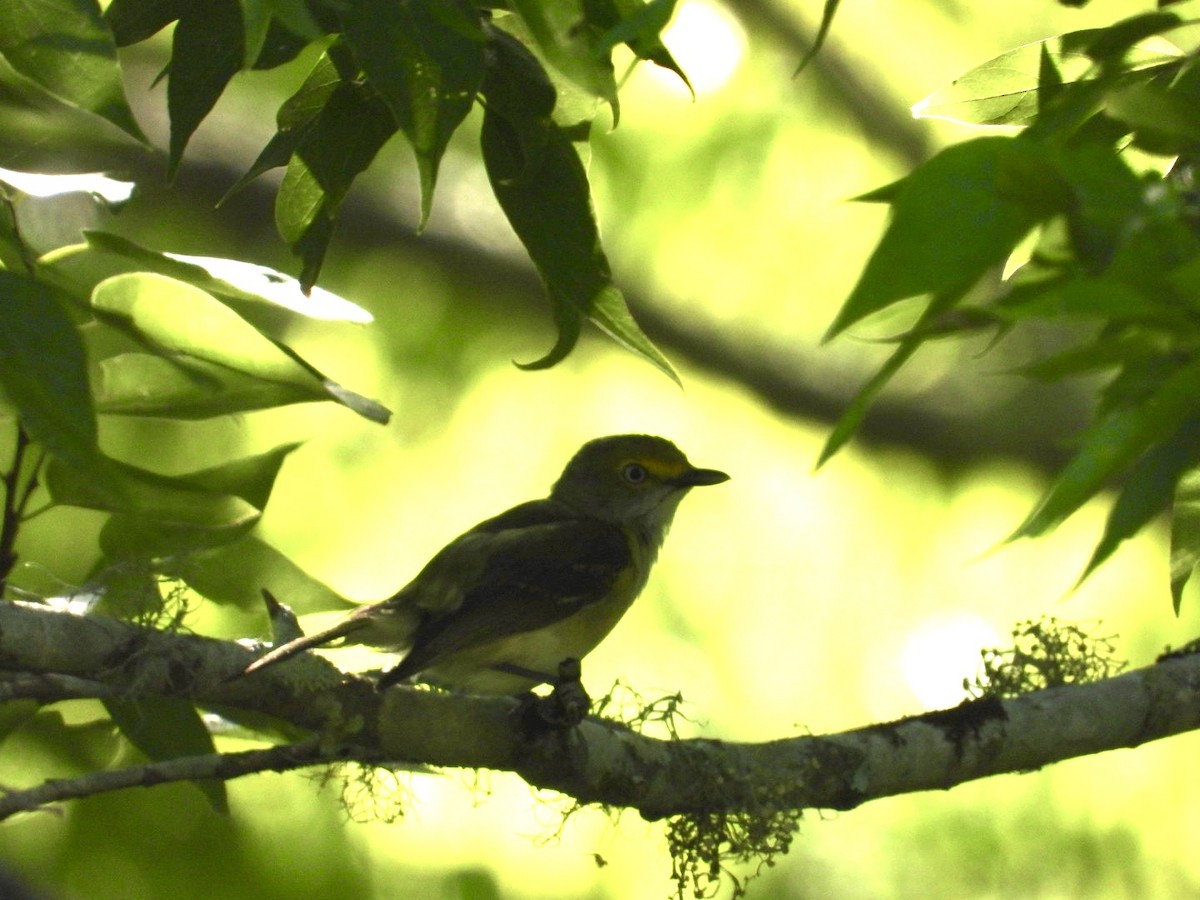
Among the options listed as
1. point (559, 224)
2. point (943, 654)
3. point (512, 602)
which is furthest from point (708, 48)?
point (559, 224)

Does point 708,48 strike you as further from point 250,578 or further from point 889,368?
point 889,368

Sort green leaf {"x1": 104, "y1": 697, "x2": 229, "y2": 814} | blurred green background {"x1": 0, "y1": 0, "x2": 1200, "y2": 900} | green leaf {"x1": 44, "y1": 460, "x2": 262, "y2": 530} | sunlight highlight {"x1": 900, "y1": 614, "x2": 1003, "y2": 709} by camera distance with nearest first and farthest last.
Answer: green leaf {"x1": 44, "y1": 460, "x2": 262, "y2": 530}, green leaf {"x1": 104, "y1": 697, "x2": 229, "y2": 814}, blurred green background {"x1": 0, "y1": 0, "x2": 1200, "y2": 900}, sunlight highlight {"x1": 900, "y1": 614, "x2": 1003, "y2": 709}

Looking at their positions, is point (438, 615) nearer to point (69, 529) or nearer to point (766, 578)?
point (69, 529)

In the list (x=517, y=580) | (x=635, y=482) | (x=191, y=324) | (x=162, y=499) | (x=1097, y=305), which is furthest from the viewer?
(x=635, y=482)

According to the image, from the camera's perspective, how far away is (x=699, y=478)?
205 inches

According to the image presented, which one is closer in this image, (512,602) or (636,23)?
(636,23)

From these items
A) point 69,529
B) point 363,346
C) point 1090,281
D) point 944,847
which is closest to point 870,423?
point 944,847

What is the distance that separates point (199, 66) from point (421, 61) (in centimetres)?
45

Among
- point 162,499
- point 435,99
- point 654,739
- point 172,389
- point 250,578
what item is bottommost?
point 654,739

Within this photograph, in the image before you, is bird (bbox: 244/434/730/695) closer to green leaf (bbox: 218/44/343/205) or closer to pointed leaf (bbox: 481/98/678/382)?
pointed leaf (bbox: 481/98/678/382)

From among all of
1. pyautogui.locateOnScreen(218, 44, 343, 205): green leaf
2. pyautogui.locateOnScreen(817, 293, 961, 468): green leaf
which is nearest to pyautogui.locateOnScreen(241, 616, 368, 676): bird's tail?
pyautogui.locateOnScreen(218, 44, 343, 205): green leaf

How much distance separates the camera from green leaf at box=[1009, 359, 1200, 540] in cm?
144

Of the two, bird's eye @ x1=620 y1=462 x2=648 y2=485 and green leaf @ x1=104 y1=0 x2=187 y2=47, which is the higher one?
green leaf @ x1=104 y1=0 x2=187 y2=47

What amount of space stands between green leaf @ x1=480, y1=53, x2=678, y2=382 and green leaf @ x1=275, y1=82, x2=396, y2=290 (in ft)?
0.69
